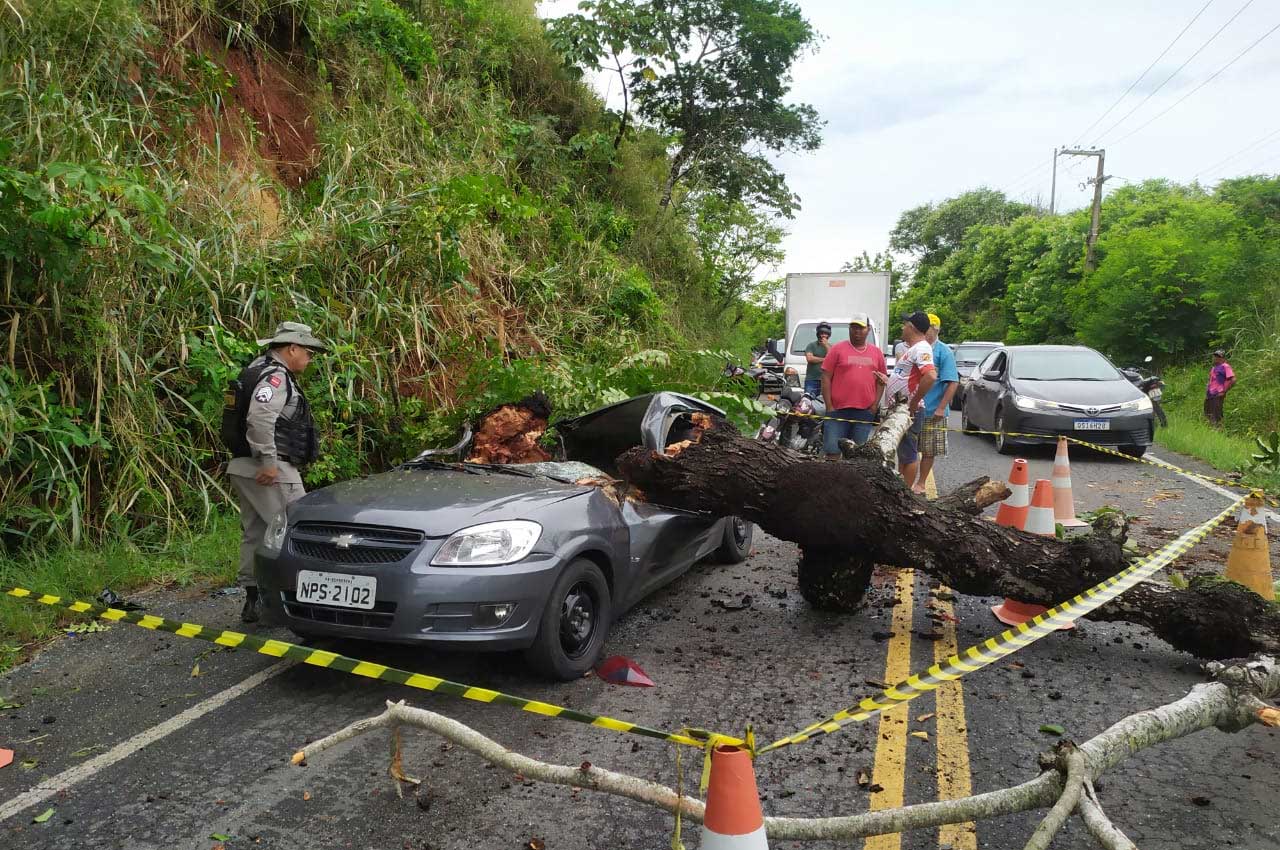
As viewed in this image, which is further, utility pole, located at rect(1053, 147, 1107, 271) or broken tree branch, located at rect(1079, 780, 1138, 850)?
utility pole, located at rect(1053, 147, 1107, 271)

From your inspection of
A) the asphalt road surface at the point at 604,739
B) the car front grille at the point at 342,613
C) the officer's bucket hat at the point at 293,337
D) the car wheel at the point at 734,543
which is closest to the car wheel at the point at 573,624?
the asphalt road surface at the point at 604,739

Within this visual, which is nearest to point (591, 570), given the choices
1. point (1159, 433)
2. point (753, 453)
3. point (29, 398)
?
point (753, 453)

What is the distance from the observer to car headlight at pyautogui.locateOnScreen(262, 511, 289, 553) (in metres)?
4.08

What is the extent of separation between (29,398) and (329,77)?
7175 mm

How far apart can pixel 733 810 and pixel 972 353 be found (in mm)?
21734

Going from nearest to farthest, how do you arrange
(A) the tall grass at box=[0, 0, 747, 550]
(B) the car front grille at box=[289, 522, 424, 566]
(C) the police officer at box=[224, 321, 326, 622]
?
(B) the car front grille at box=[289, 522, 424, 566] → (C) the police officer at box=[224, 321, 326, 622] → (A) the tall grass at box=[0, 0, 747, 550]

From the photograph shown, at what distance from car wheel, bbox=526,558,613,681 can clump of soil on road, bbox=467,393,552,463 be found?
5.21 feet

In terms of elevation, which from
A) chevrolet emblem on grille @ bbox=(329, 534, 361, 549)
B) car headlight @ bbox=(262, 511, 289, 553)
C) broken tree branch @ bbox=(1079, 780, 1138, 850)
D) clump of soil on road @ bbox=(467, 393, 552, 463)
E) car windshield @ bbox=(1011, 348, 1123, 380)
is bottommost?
broken tree branch @ bbox=(1079, 780, 1138, 850)

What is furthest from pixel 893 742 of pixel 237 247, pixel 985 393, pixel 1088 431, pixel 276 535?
pixel 985 393

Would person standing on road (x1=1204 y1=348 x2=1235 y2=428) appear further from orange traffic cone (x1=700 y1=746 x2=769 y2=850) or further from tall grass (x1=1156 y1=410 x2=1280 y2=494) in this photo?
orange traffic cone (x1=700 y1=746 x2=769 y2=850)

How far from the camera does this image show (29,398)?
5801 mm

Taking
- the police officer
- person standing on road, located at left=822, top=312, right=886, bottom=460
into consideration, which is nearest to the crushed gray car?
the police officer

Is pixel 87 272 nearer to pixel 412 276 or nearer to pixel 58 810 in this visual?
pixel 412 276

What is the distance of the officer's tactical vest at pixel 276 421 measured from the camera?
16.1 feet
